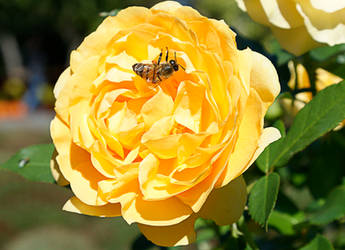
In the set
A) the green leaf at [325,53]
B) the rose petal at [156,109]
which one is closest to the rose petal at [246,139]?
the rose petal at [156,109]

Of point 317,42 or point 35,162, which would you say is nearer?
point 317,42

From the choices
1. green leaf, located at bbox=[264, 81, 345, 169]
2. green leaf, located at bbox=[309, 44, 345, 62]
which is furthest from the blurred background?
green leaf, located at bbox=[264, 81, 345, 169]

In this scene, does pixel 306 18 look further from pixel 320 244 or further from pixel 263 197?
pixel 320 244

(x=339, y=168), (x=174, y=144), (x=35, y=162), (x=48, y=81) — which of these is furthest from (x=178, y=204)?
(x=48, y=81)

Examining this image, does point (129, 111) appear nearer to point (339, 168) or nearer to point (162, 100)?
point (162, 100)

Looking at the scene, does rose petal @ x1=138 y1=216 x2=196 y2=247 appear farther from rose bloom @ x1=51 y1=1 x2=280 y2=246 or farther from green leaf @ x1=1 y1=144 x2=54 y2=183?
green leaf @ x1=1 y1=144 x2=54 y2=183

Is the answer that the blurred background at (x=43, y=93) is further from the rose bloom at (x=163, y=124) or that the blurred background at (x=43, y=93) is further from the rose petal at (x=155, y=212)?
the rose petal at (x=155, y=212)
